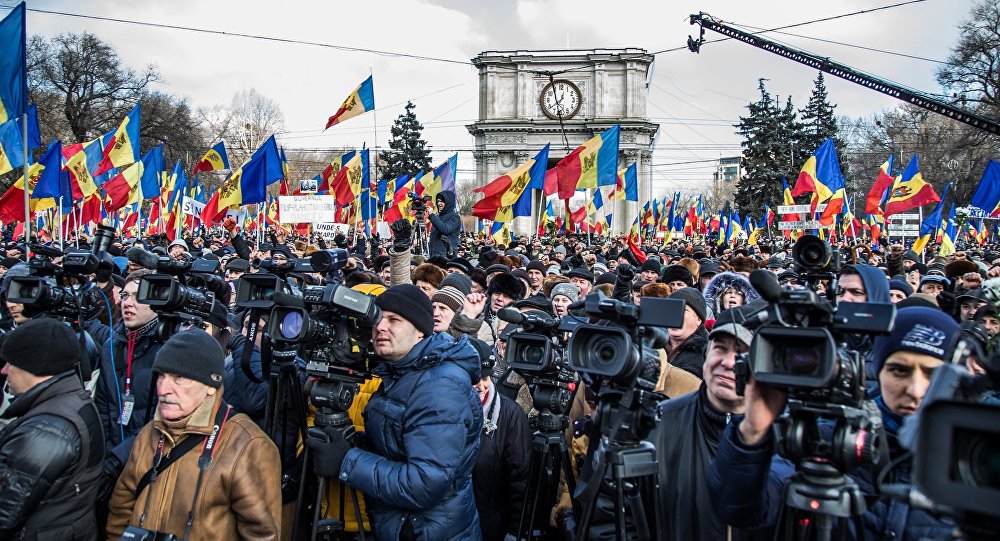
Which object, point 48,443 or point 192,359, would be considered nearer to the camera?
point 48,443

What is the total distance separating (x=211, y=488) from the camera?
10.4 ft

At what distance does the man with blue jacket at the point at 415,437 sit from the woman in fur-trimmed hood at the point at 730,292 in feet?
9.94

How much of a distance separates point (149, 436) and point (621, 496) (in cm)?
225

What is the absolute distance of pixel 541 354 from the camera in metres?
3.54

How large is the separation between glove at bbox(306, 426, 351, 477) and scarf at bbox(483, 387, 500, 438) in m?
1.26

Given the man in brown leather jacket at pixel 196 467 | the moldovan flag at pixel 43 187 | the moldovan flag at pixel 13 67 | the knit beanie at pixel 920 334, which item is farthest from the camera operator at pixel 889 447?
the moldovan flag at pixel 43 187

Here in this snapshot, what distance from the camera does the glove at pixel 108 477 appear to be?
138 inches

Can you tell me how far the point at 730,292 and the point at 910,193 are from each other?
14.3 metres

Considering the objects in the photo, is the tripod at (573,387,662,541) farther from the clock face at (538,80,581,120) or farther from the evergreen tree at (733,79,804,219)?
the clock face at (538,80,581,120)

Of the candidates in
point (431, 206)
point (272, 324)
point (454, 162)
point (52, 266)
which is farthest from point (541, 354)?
point (431, 206)

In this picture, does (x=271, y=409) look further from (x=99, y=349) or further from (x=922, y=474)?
(x=922, y=474)

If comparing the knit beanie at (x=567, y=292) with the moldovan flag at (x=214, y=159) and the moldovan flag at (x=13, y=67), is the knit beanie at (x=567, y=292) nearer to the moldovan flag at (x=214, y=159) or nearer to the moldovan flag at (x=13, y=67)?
the moldovan flag at (x=13, y=67)

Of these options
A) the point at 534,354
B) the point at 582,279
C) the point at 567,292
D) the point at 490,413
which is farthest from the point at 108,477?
the point at 582,279

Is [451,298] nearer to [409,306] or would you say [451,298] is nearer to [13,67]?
[409,306]
